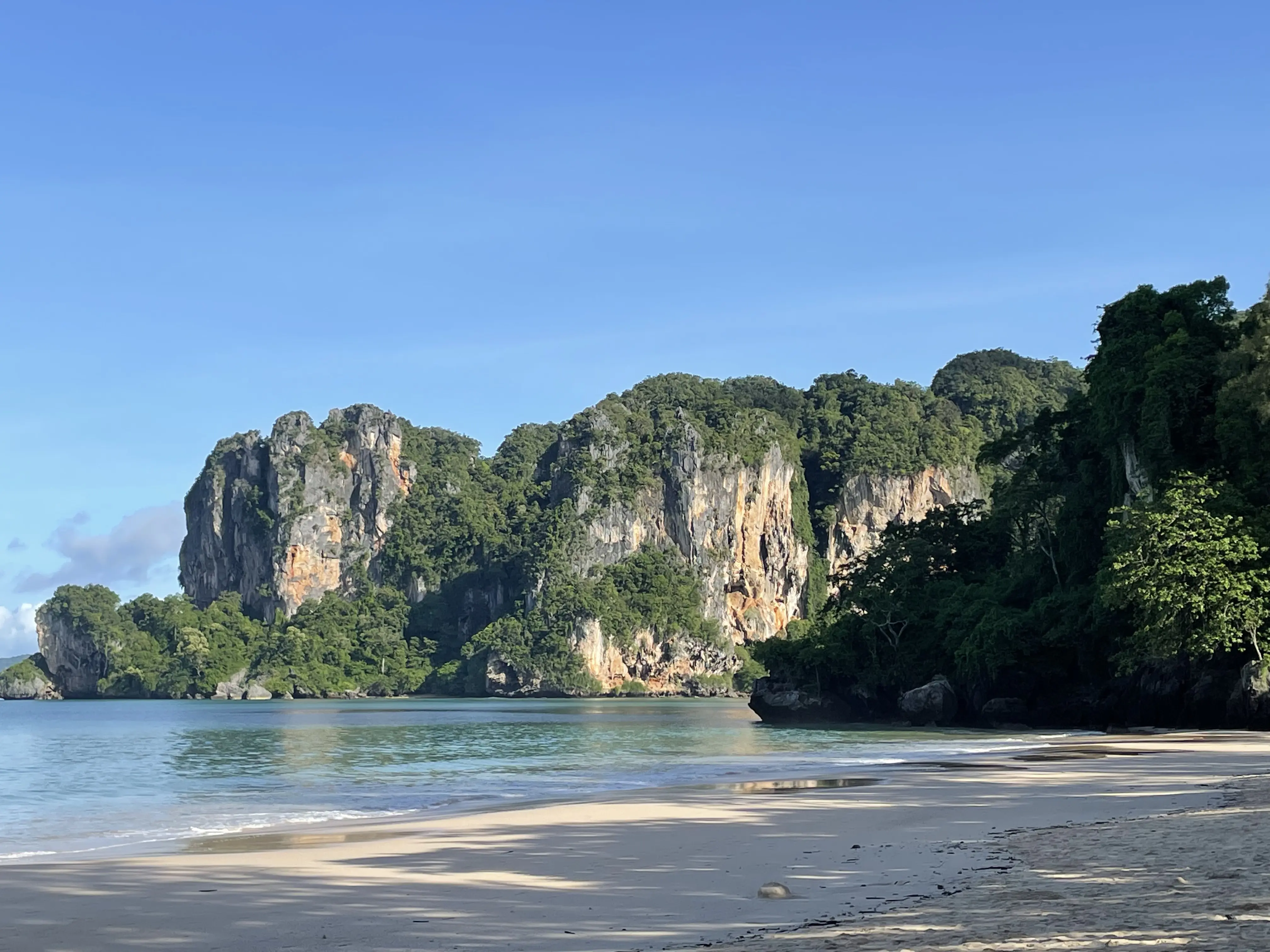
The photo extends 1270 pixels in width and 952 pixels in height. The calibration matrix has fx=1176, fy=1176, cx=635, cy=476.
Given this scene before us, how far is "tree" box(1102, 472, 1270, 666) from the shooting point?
29.6 meters

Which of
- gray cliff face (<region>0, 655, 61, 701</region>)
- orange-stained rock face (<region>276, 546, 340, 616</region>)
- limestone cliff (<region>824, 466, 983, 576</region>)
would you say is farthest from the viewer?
orange-stained rock face (<region>276, 546, 340, 616</region>)

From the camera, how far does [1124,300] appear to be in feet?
126

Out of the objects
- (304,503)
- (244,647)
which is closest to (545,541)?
(304,503)

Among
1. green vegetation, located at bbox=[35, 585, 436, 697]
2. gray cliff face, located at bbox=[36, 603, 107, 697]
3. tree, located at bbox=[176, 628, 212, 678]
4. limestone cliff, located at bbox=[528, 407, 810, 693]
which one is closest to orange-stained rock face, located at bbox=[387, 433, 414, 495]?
green vegetation, located at bbox=[35, 585, 436, 697]

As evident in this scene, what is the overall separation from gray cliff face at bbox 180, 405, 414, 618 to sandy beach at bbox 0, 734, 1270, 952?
143 meters

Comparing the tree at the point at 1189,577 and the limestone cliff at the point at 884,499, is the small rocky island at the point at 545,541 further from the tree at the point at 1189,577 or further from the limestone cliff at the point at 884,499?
the tree at the point at 1189,577

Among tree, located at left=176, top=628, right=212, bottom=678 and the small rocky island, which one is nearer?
the small rocky island

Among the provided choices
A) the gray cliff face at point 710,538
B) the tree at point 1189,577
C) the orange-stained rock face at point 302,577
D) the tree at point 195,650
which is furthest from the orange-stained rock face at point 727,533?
the tree at point 1189,577

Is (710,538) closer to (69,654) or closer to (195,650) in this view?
(195,650)

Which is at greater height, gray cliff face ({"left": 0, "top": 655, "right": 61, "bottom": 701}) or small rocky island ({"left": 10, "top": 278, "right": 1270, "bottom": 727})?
small rocky island ({"left": 10, "top": 278, "right": 1270, "bottom": 727})

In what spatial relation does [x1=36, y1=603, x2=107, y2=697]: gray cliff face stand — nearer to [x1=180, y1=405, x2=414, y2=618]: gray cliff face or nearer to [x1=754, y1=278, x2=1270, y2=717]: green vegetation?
[x1=180, y1=405, x2=414, y2=618]: gray cliff face

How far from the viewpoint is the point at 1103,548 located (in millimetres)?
40594

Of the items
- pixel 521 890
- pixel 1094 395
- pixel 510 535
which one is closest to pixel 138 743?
pixel 1094 395

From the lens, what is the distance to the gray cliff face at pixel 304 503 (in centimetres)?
15162
